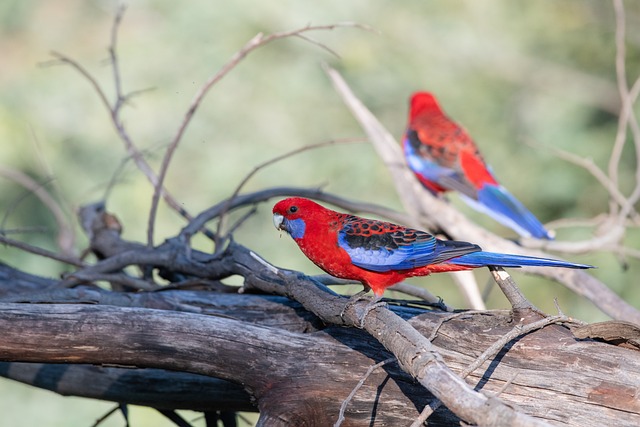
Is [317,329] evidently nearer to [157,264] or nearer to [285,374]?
[285,374]

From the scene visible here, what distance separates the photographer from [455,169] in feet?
16.5

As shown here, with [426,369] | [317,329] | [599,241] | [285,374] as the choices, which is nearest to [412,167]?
[599,241]

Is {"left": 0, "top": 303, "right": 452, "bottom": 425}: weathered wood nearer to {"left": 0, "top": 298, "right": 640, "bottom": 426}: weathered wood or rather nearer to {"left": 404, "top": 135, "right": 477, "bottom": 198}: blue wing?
{"left": 0, "top": 298, "right": 640, "bottom": 426}: weathered wood

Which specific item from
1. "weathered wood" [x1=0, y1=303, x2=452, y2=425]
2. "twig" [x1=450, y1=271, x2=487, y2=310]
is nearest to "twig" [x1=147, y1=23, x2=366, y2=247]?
"weathered wood" [x1=0, y1=303, x2=452, y2=425]

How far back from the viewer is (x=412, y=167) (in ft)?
16.4

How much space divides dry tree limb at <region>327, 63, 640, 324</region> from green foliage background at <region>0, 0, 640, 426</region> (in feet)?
7.22

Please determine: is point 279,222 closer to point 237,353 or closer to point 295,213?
point 295,213

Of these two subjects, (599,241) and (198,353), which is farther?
(599,241)

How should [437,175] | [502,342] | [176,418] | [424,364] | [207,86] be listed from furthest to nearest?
[437,175]
[207,86]
[176,418]
[502,342]
[424,364]

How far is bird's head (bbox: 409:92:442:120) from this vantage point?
555 cm

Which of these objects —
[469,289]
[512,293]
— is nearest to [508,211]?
[469,289]

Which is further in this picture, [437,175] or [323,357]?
[437,175]

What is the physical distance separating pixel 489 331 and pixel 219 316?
2.96 ft

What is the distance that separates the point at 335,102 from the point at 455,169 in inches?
116
